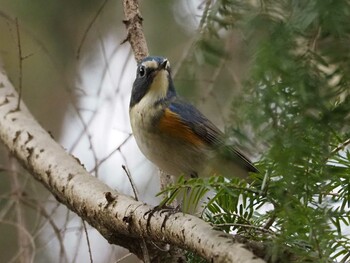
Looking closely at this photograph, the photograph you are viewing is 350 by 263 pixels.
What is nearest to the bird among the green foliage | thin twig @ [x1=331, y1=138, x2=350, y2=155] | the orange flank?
the orange flank

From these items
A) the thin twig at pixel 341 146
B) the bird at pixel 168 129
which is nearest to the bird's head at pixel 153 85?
the bird at pixel 168 129

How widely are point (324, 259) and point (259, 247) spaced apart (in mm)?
203

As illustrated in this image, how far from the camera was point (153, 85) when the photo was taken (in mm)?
2918

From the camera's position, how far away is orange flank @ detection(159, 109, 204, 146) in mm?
2771

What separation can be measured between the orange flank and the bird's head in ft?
0.33

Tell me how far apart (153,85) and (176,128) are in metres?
0.25

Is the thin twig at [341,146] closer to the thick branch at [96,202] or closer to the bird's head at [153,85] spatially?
the thick branch at [96,202]

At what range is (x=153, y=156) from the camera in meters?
2.70

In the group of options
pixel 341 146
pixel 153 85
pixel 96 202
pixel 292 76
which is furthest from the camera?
pixel 153 85

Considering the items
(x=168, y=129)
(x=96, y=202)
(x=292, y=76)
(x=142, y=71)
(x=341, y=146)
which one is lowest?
(x=292, y=76)

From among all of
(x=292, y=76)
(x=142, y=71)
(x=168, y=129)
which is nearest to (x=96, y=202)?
(x=168, y=129)

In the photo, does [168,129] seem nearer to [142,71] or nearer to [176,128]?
[176,128]

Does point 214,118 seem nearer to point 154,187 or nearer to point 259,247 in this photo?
point 154,187

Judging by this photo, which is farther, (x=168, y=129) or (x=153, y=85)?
(x=153, y=85)
